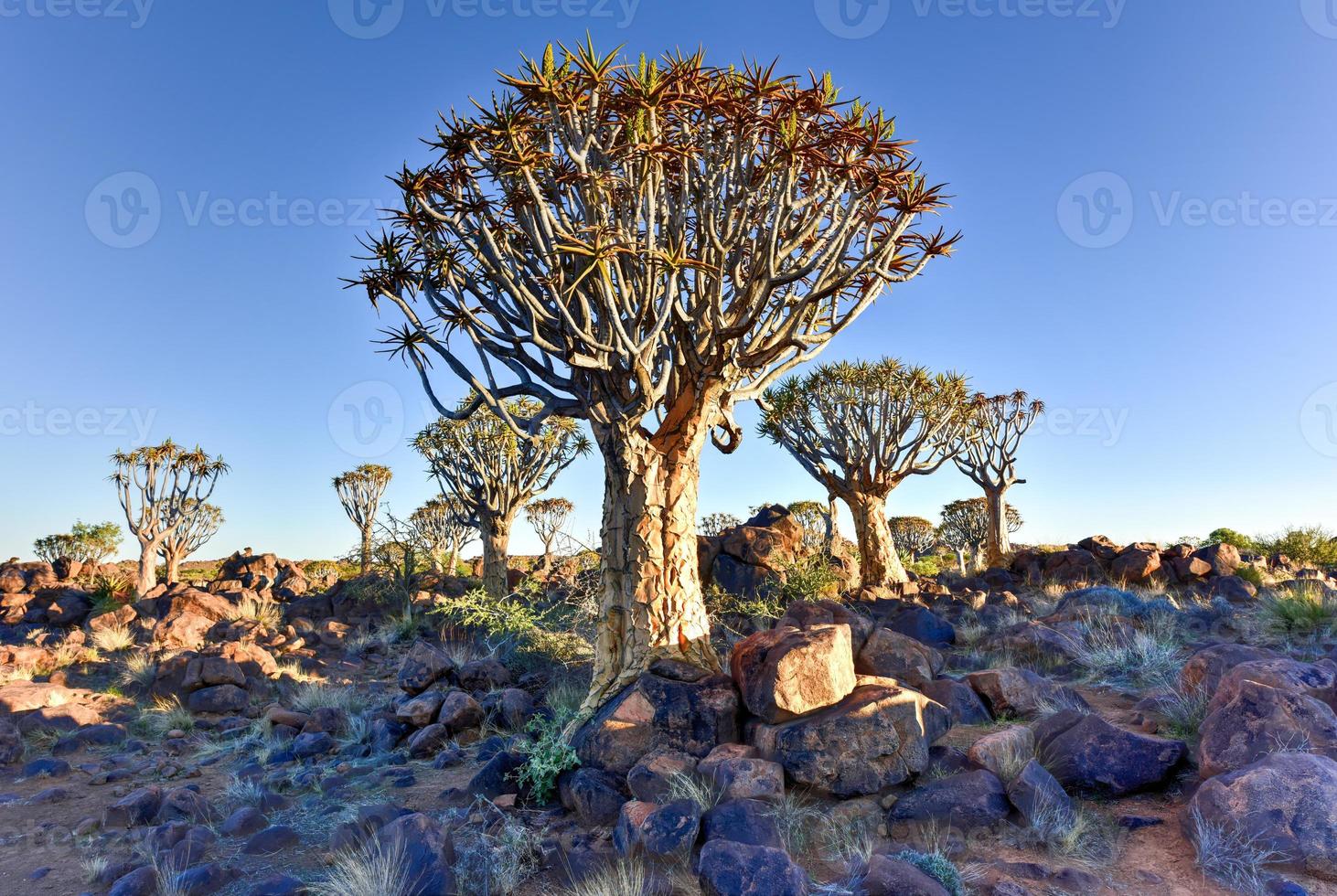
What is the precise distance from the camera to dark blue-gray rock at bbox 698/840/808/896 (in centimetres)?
390

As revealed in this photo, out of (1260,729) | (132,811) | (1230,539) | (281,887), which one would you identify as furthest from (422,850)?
(1230,539)

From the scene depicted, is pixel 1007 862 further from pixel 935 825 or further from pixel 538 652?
pixel 538 652

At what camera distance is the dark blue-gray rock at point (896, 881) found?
150 inches

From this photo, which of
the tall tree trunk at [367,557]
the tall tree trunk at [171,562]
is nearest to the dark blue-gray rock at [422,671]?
the tall tree trunk at [367,557]

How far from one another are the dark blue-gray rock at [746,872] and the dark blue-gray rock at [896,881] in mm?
342

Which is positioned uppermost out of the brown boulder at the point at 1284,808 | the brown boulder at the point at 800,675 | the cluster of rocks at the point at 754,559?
the cluster of rocks at the point at 754,559

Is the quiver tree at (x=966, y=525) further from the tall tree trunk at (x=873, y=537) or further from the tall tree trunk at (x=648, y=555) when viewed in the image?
the tall tree trunk at (x=648, y=555)

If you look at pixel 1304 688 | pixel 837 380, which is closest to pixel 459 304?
pixel 1304 688

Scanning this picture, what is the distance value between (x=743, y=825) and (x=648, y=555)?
2802 millimetres

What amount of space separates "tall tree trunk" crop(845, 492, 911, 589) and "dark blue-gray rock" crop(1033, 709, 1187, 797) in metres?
12.3

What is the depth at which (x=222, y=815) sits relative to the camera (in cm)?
664

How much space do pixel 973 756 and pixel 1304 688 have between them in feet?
8.00

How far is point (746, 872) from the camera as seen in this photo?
3.99 m

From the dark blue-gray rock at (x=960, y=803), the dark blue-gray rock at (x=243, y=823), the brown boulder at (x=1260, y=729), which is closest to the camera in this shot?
the brown boulder at (x=1260, y=729)
